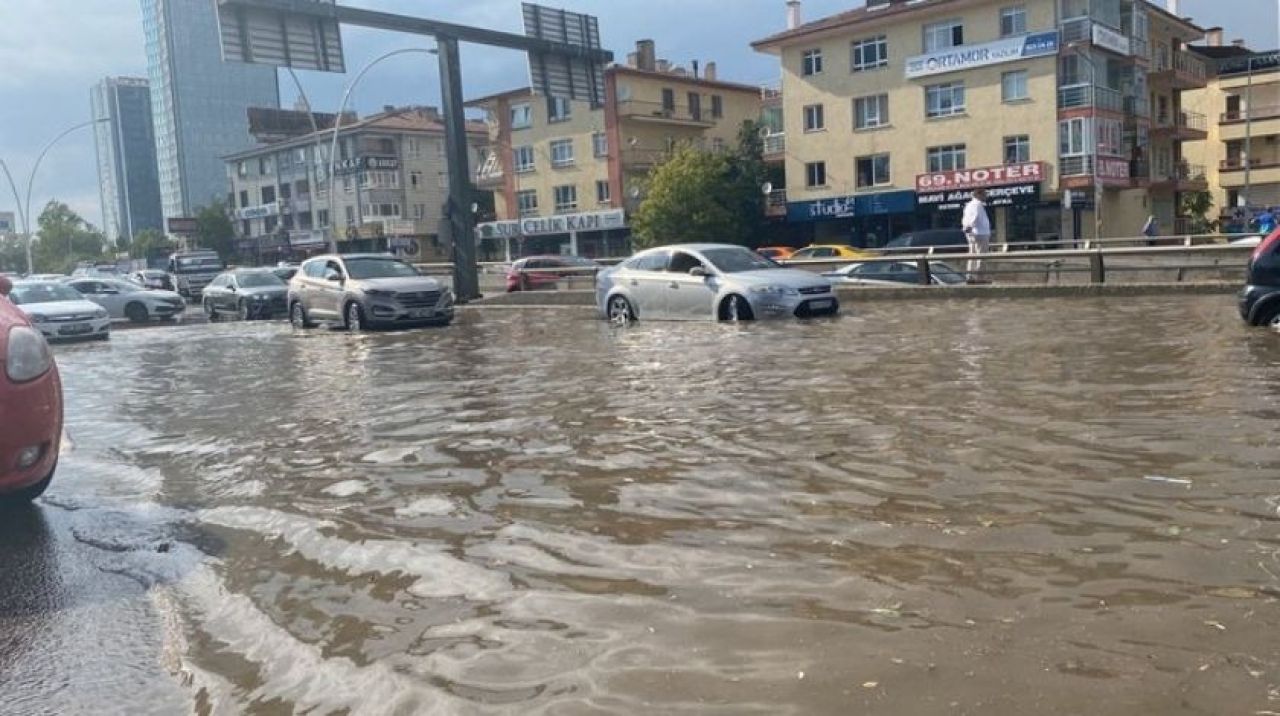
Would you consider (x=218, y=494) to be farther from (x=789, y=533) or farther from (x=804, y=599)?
(x=804, y=599)

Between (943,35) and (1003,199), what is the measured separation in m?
8.16

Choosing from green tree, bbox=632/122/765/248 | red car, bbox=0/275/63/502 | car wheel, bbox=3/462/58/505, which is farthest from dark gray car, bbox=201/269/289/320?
green tree, bbox=632/122/765/248

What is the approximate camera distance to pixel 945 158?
157 feet

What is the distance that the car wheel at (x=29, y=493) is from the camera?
5684mm

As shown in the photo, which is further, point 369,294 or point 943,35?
point 943,35

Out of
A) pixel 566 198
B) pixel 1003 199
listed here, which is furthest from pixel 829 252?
pixel 566 198

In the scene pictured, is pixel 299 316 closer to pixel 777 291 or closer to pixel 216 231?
pixel 777 291

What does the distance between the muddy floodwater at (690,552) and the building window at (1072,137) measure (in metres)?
37.5

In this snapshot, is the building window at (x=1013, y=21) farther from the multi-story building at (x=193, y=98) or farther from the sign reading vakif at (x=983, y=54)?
the multi-story building at (x=193, y=98)

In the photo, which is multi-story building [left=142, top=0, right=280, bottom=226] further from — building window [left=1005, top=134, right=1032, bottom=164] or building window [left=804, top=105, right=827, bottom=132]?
building window [left=1005, top=134, right=1032, bottom=164]

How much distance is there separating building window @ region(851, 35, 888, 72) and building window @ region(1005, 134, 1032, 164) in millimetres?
7230

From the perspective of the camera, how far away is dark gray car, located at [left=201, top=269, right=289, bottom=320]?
27906mm

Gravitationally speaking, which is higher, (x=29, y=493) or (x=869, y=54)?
(x=869, y=54)

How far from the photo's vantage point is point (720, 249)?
17078 mm
